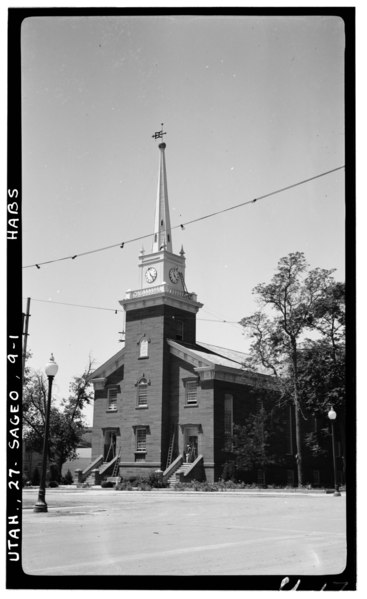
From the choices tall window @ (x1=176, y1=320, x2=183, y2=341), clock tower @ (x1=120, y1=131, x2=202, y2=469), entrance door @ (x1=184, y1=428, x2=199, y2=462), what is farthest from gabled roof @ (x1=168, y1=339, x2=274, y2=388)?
entrance door @ (x1=184, y1=428, x2=199, y2=462)

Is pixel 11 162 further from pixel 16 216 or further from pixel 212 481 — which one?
pixel 212 481

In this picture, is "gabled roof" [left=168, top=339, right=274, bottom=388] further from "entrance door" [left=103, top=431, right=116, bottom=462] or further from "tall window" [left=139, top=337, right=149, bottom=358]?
"entrance door" [left=103, top=431, right=116, bottom=462]

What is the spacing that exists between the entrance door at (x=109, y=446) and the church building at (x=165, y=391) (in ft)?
0.17

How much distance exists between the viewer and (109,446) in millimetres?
33750

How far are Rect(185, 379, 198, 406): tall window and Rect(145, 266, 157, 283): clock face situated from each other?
17.6 ft

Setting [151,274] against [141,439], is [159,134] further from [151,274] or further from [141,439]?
[141,439]

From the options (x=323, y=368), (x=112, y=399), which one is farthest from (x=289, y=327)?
(x=112, y=399)

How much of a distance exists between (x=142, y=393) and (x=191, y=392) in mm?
3055

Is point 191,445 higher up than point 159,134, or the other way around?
point 159,134

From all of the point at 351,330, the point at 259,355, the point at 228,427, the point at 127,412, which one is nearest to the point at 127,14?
the point at 351,330

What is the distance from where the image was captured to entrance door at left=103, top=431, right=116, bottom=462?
33344mm

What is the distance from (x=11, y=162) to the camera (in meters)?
7.01

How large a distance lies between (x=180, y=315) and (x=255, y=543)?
964 inches

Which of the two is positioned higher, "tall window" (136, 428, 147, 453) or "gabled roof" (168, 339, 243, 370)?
"gabled roof" (168, 339, 243, 370)
